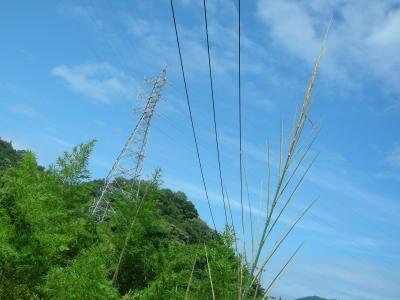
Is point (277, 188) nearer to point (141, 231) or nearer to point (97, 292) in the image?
point (97, 292)

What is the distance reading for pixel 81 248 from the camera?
36.1ft

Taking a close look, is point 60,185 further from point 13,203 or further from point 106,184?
point 106,184

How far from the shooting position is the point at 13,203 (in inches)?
334

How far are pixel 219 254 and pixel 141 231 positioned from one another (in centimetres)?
199

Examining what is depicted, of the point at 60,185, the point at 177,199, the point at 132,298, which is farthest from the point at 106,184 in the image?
the point at 177,199

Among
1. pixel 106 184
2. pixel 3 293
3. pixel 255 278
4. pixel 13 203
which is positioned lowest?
pixel 3 293

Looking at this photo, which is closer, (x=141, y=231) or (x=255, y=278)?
(x=255, y=278)

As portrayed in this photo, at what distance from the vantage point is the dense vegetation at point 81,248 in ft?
25.3

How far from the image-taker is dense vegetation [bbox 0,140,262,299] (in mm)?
7707

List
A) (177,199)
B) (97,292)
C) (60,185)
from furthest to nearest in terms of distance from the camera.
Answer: (177,199), (60,185), (97,292)

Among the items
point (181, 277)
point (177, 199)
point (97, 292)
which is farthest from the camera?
point (177, 199)

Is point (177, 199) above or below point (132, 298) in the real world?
above

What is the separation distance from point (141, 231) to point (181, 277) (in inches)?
60.2

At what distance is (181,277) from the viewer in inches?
420
